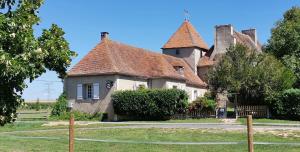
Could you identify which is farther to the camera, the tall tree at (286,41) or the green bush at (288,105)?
the tall tree at (286,41)

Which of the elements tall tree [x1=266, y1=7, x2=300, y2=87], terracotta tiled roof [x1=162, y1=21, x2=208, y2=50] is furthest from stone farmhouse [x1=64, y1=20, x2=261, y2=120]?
tall tree [x1=266, y1=7, x2=300, y2=87]

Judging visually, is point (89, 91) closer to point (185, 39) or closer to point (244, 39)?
point (185, 39)

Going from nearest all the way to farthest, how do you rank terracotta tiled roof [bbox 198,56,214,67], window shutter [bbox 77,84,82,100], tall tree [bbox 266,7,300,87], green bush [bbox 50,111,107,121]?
green bush [bbox 50,111,107,121]
window shutter [bbox 77,84,82,100]
tall tree [bbox 266,7,300,87]
terracotta tiled roof [bbox 198,56,214,67]

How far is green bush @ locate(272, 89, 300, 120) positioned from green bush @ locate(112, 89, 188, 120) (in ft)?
23.3

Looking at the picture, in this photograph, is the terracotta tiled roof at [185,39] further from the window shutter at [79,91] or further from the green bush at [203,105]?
the window shutter at [79,91]

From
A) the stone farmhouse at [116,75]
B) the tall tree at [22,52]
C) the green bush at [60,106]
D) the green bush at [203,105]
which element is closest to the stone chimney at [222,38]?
the stone farmhouse at [116,75]

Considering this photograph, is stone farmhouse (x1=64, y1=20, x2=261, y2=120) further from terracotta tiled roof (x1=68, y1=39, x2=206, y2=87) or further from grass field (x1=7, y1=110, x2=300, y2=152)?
grass field (x1=7, y1=110, x2=300, y2=152)

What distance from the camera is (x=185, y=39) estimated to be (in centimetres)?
5312

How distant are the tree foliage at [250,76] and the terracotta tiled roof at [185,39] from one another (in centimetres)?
1662

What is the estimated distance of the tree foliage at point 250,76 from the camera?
3409cm

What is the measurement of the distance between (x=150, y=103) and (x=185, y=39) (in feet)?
65.4

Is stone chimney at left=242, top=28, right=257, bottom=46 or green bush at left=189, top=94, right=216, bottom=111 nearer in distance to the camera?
green bush at left=189, top=94, right=216, bottom=111

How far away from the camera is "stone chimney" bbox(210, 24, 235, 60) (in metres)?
51.1

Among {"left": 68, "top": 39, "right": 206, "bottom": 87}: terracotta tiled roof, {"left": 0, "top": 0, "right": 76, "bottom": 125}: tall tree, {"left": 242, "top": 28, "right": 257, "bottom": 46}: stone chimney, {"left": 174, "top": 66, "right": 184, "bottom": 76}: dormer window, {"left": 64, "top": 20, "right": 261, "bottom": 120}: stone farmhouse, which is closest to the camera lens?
{"left": 0, "top": 0, "right": 76, "bottom": 125}: tall tree
